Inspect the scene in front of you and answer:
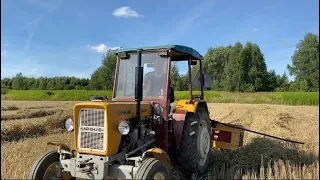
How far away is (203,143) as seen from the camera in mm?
6215

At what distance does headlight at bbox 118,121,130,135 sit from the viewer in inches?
173

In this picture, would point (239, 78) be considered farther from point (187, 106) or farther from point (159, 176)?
point (159, 176)

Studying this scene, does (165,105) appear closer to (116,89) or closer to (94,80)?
(116,89)

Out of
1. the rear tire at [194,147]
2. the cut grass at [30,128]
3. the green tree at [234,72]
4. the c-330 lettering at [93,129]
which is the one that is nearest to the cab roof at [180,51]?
the rear tire at [194,147]

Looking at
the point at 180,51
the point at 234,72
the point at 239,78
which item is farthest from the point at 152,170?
the point at 234,72

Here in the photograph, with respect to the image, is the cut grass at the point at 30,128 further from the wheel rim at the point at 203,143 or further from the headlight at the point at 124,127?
the headlight at the point at 124,127

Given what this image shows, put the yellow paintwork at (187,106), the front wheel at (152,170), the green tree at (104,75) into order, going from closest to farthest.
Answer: the front wheel at (152,170), the yellow paintwork at (187,106), the green tree at (104,75)

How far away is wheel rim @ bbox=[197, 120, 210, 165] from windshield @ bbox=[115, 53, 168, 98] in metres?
1.32

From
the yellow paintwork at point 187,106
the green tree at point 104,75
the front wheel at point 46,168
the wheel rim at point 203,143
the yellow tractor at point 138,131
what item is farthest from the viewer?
the green tree at point 104,75

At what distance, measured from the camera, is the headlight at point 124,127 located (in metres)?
4.39

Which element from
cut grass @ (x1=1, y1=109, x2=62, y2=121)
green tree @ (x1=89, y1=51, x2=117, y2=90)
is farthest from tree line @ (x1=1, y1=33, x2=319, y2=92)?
cut grass @ (x1=1, y1=109, x2=62, y2=121)

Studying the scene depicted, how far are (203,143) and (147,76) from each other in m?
1.80

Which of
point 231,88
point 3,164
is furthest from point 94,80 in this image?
point 3,164

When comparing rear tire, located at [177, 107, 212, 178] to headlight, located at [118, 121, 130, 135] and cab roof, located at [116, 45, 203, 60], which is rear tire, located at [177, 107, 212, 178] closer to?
cab roof, located at [116, 45, 203, 60]
